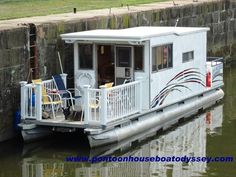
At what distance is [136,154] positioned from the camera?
54.9ft

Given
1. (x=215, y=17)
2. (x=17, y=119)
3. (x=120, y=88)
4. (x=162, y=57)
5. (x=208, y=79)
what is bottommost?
(x=17, y=119)

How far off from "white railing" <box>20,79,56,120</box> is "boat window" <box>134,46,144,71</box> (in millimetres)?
2800

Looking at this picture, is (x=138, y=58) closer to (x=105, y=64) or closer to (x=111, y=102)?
(x=105, y=64)

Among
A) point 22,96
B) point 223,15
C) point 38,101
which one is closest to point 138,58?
point 38,101

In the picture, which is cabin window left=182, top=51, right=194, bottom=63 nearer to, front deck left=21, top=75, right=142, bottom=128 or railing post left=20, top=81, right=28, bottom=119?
front deck left=21, top=75, right=142, bottom=128

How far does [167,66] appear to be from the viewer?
19812 mm

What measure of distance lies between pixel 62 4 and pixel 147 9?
4329 millimetres

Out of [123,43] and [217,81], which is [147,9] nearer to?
[217,81]

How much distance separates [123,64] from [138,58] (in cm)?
52

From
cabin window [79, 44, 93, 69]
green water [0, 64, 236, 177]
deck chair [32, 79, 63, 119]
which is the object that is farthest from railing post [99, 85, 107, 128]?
cabin window [79, 44, 93, 69]

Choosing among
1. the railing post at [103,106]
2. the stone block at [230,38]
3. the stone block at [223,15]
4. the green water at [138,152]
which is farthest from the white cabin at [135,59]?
the stone block at [230,38]

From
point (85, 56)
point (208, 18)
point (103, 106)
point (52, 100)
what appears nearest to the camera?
point (103, 106)

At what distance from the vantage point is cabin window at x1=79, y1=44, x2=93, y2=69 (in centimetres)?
1906

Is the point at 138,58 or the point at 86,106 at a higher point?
the point at 138,58
